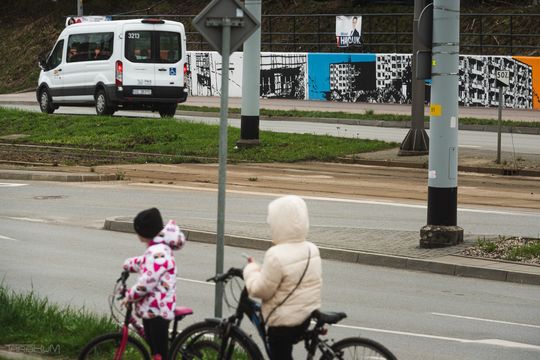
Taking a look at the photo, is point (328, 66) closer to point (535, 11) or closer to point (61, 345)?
point (535, 11)

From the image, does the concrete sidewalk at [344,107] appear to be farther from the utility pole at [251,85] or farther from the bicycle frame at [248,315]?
the bicycle frame at [248,315]

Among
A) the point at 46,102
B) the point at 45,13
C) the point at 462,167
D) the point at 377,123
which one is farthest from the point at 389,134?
the point at 45,13

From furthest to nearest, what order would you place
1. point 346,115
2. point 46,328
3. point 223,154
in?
1. point 346,115
2. point 46,328
3. point 223,154

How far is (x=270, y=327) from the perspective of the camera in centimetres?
702

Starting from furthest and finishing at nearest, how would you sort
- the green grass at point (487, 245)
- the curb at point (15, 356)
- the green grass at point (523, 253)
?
the green grass at point (487, 245) → the green grass at point (523, 253) → the curb at point (15, 356)

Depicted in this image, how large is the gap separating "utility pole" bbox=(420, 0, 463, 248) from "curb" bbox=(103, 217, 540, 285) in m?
0.97

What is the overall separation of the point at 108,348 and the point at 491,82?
37.5 m

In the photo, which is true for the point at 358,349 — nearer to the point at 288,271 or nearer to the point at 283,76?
the point at 288,271

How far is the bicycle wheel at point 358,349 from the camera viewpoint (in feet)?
23.0

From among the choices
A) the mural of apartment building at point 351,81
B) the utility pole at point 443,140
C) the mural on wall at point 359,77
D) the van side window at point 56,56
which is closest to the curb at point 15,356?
the utility pole at point 443,140

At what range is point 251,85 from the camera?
27.5m

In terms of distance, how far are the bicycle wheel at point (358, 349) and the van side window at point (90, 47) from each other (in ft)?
94.7

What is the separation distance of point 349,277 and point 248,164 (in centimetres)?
1304

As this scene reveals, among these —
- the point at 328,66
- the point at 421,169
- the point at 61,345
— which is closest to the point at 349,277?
the point at 61,345
